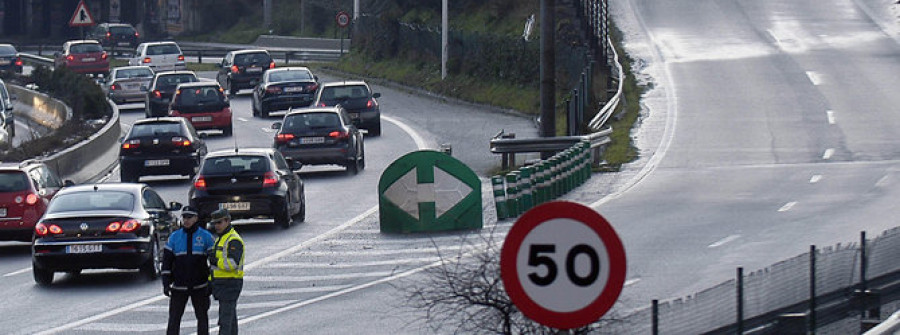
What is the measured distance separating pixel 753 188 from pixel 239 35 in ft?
233

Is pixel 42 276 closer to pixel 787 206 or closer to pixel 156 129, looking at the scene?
pixel 787 206

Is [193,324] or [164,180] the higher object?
[193,324]

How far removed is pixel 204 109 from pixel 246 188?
18751 mm

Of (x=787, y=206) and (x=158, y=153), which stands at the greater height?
(x=787, y=206)

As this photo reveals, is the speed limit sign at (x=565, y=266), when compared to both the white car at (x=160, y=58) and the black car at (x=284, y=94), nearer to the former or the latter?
the black car at (x=284, y=94)

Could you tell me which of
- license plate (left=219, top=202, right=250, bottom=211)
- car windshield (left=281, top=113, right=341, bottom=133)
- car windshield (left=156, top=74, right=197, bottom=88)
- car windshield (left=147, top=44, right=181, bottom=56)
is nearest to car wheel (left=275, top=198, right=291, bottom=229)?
license plate (left=219, top=202, right=250, bottom=211)

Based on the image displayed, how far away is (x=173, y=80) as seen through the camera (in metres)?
53.5

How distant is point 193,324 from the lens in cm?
1788

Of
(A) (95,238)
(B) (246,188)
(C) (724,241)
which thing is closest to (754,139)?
(B) (246,188)

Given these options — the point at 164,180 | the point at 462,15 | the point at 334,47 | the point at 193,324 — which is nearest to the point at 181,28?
the point at 334,47

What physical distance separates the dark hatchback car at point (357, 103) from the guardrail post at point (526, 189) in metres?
17.4

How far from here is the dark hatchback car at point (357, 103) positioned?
46.0 m

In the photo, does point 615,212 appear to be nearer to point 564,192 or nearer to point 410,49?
point 564,192

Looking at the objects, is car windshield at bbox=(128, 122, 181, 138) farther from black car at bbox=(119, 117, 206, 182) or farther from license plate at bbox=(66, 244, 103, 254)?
license plate at bbox=(66, 244, 103, 254)
